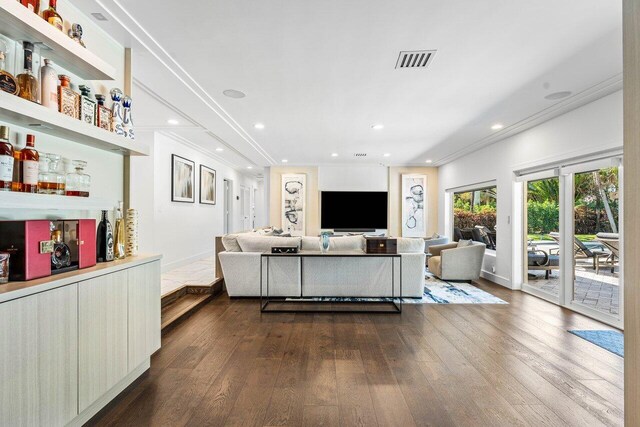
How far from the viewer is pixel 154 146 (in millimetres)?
5047

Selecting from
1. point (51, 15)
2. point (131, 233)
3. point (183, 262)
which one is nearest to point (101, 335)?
point (131, 233)

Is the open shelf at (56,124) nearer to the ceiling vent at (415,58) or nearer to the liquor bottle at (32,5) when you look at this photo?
the liquor bottle at (32,5)

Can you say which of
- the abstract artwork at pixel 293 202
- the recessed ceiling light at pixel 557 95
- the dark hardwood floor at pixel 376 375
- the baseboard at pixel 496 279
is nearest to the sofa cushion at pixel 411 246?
the dark hardwood floor at pixel 376 375

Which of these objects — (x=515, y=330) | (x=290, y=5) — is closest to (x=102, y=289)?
(x=290, y=5)

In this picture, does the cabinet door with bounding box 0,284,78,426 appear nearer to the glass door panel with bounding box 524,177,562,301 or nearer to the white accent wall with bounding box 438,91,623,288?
the white accent wall with bounding box 438,91,623,288

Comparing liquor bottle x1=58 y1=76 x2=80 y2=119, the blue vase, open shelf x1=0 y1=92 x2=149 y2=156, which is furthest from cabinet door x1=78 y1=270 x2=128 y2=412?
the blue vase

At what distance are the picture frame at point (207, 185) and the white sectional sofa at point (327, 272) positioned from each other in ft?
10.4

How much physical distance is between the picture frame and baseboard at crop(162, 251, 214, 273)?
1200 millimetres

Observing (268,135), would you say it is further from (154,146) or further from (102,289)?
(102,289)

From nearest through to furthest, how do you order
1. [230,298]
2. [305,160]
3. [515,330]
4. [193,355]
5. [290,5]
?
1. [290,5]
2. [193,355]
3. [515,330]
4. [230,298]
5. [305,160]

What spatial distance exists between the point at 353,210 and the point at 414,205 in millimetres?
1643

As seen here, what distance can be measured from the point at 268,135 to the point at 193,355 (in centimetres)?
368

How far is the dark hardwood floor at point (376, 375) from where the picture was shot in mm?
1841

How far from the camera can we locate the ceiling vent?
99.9 inches
